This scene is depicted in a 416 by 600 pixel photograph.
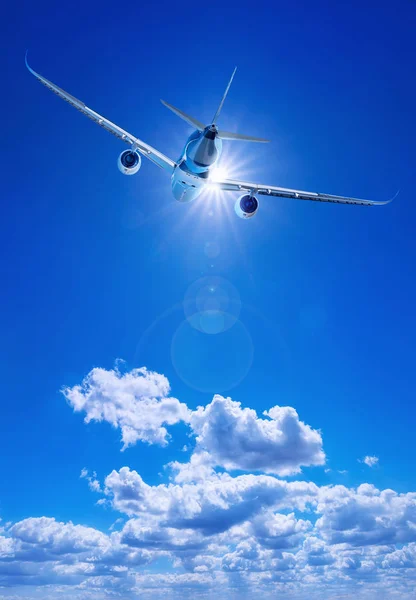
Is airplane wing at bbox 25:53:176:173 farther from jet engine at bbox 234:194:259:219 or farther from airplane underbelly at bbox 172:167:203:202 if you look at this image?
jet engine at bbox 234:194:259:219

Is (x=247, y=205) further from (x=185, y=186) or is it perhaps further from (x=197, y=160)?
(x=185, y=186)

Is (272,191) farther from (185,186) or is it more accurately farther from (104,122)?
(104,122)

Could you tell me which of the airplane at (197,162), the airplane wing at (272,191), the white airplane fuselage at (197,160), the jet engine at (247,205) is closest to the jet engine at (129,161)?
the airplane at (197,162)

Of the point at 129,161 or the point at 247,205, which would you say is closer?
the point at 247,205

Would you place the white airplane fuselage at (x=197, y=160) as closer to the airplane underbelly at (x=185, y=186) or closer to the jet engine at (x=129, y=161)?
the airplane underbelly at (x=185, y=186)

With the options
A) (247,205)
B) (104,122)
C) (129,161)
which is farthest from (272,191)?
(104,122)

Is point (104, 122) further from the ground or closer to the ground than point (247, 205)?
further from the ground

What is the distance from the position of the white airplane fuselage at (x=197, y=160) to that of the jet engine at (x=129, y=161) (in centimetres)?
523

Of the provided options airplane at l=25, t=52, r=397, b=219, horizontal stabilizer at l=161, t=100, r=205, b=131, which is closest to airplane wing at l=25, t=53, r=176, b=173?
airplane at l=25, t=52, r=397, b=219

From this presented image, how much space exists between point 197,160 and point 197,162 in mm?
261

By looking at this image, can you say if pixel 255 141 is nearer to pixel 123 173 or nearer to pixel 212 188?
pixel 212 188

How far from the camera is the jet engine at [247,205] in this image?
51.1 m

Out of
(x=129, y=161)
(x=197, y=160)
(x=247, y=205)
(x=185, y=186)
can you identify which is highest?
(x=129, y=161)

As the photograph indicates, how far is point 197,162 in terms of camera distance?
162 ft
